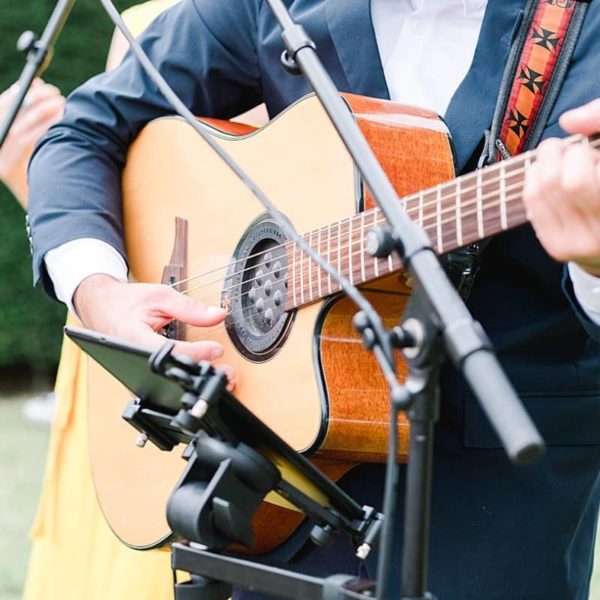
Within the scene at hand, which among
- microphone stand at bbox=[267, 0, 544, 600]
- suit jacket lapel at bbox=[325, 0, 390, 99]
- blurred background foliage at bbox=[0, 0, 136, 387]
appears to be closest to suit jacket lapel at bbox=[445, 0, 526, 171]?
suit jacket lapel at bbox=[325, 0, 390, 99]

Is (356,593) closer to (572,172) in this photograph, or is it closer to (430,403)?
(430,403)

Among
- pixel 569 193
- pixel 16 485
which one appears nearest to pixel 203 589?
pixel 569 193

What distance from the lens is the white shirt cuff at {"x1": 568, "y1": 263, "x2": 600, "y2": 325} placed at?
136 centimetres

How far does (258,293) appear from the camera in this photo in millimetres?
1766

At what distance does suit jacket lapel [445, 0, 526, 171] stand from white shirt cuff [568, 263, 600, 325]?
0.25 m

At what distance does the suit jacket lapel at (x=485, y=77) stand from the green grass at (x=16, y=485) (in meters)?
2.46

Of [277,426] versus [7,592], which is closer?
[277,426]

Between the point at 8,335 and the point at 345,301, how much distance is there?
3.90m

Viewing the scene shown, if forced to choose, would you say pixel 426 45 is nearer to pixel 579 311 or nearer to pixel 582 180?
pixel 579 311

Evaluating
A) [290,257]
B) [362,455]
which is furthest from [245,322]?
[362,455]

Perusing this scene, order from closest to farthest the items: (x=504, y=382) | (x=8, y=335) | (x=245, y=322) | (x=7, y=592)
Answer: (x=504, y=382)
(x=245, y=322)
(x=7, y=592)
(x=8, y=335)

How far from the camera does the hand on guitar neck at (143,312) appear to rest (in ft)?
5.67

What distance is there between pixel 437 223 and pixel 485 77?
30cm

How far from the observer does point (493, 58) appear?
155cm
